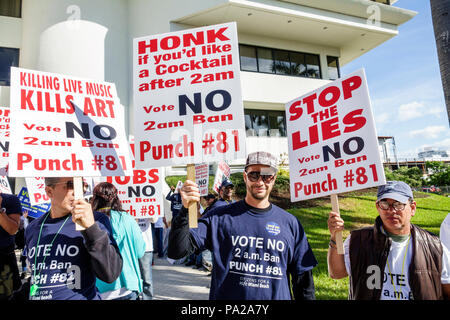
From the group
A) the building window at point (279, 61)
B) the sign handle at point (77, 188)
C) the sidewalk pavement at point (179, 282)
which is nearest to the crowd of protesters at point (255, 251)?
the sign handle at point (77, 188)

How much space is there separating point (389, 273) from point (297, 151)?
1.23 m

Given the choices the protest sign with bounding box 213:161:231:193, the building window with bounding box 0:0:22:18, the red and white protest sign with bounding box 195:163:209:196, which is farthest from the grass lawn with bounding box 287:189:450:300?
the building window with bounding box 0:0:22:18

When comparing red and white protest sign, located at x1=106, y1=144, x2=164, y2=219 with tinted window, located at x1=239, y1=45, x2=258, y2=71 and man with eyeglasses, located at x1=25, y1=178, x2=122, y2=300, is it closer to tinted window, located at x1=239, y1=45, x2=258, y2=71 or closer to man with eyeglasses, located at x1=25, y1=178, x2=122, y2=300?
man with eyeglasses, located at x1=25, y1=178, x2=122, y2=300

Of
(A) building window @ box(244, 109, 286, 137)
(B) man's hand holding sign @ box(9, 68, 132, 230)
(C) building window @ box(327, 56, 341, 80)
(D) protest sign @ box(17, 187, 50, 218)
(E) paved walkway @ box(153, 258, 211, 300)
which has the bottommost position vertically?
(E) paved walkway @ box(153, 258, 211, 300)

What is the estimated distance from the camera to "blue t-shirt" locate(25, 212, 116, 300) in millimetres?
2297

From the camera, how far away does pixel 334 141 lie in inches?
111

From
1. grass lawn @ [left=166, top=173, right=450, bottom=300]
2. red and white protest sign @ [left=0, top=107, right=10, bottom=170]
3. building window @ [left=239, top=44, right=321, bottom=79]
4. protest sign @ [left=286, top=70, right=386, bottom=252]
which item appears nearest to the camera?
protest sign @ [left=286, top=70, right=386, bottom=252]

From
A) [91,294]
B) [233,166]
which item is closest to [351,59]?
[233,166]

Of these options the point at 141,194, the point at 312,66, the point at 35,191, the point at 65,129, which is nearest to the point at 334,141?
the point at 65,129

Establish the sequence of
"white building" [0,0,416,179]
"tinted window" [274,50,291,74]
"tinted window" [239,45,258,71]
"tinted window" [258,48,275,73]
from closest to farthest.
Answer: "white building" [0,0,416,179], "tinted window" [239,45,258,71], "tinted window" [258,48,275,73], "tinted window" [274,50,291,74]

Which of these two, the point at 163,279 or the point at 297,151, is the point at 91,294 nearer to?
the point at 297,151

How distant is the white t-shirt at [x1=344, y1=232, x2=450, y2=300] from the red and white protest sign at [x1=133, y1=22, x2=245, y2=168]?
133cm

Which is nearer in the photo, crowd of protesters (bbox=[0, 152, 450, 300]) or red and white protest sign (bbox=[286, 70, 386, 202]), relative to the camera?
crowd of protesters (bbox=[0, 152, 450, 300])

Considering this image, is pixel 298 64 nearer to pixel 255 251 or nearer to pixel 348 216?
pixel 348 216
